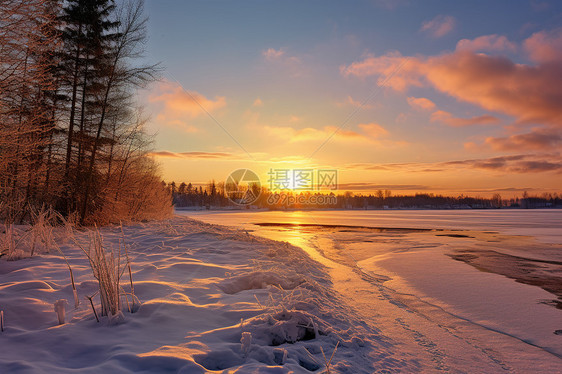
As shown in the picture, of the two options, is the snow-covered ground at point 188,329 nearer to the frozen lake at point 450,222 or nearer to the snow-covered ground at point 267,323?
the snow-covered ground at point 267,323

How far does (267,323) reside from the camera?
3.62 meters

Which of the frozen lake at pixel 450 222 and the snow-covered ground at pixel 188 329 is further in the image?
the frozen lake at pixel 450 222

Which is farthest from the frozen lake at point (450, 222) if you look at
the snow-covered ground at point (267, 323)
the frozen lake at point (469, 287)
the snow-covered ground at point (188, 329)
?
the snow-covered ground at point (188, 329)

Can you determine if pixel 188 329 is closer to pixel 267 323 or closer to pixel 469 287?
pixel 267 323

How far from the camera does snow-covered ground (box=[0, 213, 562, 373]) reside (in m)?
2.79

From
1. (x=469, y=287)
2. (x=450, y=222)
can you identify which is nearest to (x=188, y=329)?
(x=469, y=287)

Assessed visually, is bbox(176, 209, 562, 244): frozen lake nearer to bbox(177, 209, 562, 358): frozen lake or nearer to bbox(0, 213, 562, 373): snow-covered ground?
bbox(177, 209, 562, 358): frozen lake

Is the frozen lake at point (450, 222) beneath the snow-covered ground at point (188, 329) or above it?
beneath

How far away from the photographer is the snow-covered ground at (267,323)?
2793 mm

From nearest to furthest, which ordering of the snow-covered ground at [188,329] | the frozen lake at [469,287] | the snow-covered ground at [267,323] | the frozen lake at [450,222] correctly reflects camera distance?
1. the snow-covered ground at [188,329]
2. the snow-covered ground at [267,323]
3. the frozen lake at [469,287]
4. the frozen lake at [450,222]

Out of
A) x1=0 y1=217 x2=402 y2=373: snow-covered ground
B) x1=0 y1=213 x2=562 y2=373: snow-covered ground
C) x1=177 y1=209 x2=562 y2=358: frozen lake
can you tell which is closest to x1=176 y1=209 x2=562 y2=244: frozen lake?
x1=177 y1=209 x2=562 y2=358: frozen lake

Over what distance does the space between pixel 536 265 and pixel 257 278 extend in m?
8.77

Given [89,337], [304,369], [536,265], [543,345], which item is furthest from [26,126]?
[536,265]

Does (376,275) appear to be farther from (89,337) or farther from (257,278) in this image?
(89,337)
